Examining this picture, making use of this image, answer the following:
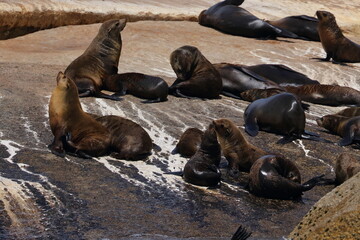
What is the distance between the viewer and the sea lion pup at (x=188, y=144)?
27.1ft

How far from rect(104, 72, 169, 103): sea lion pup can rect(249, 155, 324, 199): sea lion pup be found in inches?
121

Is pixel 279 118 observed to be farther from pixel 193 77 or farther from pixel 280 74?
pixel 280 74

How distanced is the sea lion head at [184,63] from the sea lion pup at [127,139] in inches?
124

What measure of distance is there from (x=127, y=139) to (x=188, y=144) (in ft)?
1.96

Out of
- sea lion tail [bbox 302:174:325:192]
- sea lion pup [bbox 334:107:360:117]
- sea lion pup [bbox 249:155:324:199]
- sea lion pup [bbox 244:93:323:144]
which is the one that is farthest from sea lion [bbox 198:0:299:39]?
sea lion pup [bbox 249:155:324:199]

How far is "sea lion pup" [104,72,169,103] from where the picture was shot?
10.3 meters

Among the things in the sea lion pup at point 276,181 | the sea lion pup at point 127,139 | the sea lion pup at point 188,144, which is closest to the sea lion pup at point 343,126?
the sea lion pup at point 188,144

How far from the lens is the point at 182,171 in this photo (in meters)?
7.71

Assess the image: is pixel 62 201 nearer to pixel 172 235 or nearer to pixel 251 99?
pixel 172 235

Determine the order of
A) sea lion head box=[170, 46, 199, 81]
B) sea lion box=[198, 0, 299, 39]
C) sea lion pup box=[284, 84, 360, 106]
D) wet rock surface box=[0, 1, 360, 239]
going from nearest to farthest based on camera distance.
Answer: wet rock surface box=[0, 1, 360, 239] < sea lion head box=[170, 46, 199, 81] < sea lion pup box=[284, 84, 360, 106] < sea lion box=[198, 0, 299, 39]

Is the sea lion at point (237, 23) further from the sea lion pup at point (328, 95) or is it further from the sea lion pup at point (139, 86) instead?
the sea lion pup at point (139, 86)

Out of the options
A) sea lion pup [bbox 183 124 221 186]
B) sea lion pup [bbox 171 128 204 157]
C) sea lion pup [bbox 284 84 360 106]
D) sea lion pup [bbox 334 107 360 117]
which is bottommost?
sea lion pup [bbox 284 84 360 106]

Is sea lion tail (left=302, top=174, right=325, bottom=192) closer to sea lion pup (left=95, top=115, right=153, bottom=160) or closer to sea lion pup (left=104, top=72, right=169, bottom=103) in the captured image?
sea lion pup (left=95, top=115, right=153, bottom=160)

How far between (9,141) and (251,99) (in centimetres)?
417
